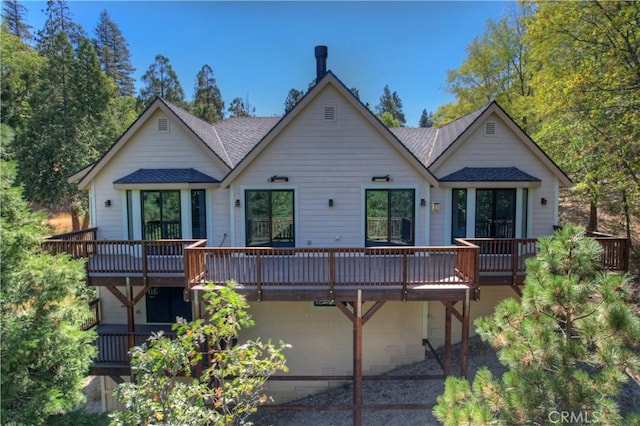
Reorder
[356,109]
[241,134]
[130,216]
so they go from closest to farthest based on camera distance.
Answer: [356,109], [130,216], [241,134]

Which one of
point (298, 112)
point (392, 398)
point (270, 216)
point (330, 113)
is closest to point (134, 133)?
point (270, 216)

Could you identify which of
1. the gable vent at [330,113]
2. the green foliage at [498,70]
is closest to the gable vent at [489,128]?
the gable vent at [330,113]

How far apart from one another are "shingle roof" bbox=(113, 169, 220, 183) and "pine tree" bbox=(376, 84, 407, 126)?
1927 inches

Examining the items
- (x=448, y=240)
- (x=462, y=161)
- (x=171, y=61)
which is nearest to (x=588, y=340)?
(x=448, y=240)

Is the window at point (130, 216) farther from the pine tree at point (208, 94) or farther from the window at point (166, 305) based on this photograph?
the pine tree at point (208, 94)

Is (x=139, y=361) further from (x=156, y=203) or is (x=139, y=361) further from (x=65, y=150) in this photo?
(x=65, y=150)

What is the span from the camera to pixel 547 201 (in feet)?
34.0

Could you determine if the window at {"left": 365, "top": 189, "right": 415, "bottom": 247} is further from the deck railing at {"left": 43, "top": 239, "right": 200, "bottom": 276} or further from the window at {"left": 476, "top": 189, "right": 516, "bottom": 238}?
the deck railing at {"left": 43, "top": 239, "right": 200, "bottom": 276}

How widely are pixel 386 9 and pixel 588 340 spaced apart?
11300mm

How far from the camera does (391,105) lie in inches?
2269

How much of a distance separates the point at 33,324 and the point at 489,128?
39.2 feet

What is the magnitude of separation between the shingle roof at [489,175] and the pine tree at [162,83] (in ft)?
115

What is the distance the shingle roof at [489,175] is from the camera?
9982 millimetres

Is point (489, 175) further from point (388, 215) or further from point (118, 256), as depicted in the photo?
point (118, 256)
